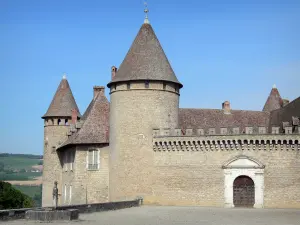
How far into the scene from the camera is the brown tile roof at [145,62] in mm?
32688

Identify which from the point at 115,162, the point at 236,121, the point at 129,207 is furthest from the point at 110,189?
the point at 236,121

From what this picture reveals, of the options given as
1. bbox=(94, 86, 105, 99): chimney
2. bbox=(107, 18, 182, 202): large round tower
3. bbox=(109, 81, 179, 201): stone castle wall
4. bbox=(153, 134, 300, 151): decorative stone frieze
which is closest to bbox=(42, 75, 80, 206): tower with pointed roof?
bbox=(94, 86, 105, 99): chimney

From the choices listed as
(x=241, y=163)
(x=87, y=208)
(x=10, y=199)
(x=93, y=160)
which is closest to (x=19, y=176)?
(x=10, y=199)

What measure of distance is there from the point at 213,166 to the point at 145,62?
314 inches

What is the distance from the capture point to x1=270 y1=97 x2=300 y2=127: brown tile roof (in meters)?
34.6

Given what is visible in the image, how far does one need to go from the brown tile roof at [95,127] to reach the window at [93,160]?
0.78 meters

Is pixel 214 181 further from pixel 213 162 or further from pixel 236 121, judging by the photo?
pixel 236 121

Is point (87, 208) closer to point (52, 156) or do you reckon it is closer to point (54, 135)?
point (52, 156)

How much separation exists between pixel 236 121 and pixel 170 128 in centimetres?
708

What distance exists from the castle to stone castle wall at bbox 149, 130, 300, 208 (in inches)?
2.3

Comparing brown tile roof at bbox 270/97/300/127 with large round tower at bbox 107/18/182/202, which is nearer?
large round tower at bbox 107/18/182/202

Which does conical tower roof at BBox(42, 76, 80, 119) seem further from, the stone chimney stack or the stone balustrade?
the stone balustrade

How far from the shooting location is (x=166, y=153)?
32.5 meters

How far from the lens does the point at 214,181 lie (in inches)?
1240
